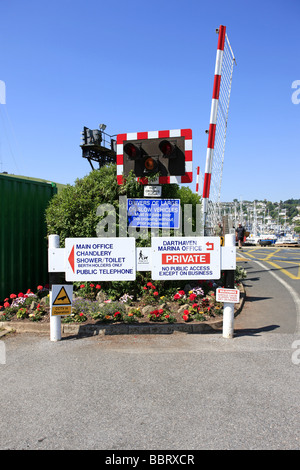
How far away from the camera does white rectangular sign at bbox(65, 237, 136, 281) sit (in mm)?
6023

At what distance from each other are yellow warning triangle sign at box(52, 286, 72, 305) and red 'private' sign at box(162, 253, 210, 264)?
1642 millimetres

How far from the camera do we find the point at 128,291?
785 cm

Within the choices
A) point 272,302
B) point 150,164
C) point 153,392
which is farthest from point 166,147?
point 153,392

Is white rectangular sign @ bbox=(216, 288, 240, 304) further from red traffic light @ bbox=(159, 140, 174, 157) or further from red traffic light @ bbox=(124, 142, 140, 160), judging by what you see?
red traffic light @ bbox=(124, 142, 140, 160)

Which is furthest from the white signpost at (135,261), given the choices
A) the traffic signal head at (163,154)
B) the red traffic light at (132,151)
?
the red traffic light at (132,151)

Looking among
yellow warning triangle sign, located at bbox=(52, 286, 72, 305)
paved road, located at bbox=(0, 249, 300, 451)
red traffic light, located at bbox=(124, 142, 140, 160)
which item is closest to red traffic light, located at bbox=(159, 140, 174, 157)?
red traffic light, located at bbox=(124, 142, 140, 160)

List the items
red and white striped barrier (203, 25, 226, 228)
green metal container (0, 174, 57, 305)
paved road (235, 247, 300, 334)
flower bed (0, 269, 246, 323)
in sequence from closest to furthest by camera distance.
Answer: flower bed (0, 269, 246, 323) < paved road (235, 247, 300, 334) < green metal container (0, 174, 57, 305) < red and white striped barrier (203, 25, 226, 228)

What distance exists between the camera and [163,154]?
25.2 feet

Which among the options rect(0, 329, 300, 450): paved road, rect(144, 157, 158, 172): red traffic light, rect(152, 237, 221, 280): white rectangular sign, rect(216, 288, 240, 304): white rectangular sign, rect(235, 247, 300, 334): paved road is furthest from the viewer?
rect(144, 157, 158, 172): red traffic light

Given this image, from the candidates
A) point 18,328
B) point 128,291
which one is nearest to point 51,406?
point 18,328

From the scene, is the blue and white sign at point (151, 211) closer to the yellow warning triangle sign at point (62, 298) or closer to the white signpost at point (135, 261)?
the white signpost at point (135, 261)

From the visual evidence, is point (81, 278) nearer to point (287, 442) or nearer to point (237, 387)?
point (237, 387)

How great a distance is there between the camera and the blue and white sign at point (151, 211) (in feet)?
26.2

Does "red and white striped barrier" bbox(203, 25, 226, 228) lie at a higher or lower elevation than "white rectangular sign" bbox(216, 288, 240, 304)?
higher
